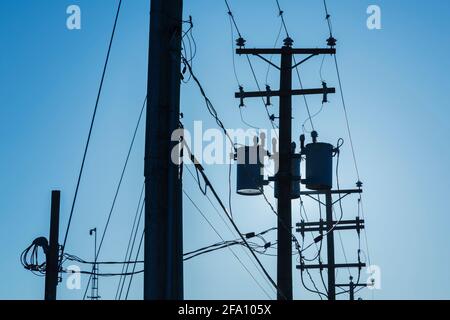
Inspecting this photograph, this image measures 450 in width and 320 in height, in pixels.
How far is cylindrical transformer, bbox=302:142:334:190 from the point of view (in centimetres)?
1973

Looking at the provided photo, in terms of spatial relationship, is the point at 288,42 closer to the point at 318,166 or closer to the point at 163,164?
the point at 318,166

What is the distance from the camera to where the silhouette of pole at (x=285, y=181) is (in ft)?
60.9

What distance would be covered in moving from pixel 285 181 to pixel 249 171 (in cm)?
113

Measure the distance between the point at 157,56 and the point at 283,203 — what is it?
836 cm

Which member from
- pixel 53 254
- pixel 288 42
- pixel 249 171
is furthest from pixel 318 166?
pixel 53 254

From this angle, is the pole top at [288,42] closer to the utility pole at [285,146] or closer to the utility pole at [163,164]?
the utility pole at [285,146]

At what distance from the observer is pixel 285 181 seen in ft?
62.8

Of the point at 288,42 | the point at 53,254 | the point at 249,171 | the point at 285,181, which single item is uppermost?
the point at 288,42

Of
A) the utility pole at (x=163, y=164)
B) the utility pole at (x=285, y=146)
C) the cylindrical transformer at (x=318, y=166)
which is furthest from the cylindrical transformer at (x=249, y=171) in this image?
the utility pole at (x=163, y=164)

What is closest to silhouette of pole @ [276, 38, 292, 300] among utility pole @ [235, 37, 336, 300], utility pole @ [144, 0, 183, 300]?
utility pole @ [235, 37, 336, 300]

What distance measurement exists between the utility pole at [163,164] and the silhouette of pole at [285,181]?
755 centimetres
